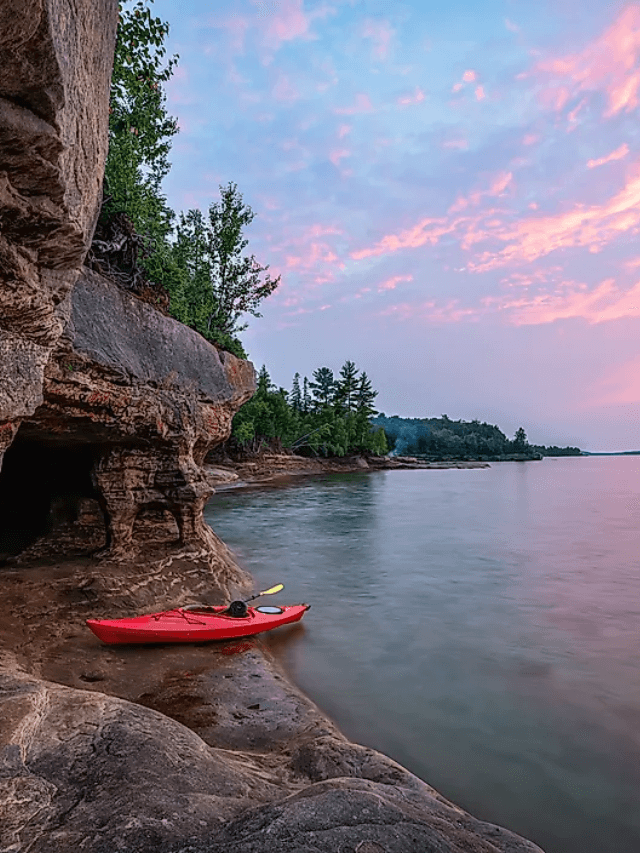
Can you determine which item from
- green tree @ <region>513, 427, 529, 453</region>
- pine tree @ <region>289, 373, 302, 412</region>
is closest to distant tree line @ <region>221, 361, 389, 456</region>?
pine tree @ <region>289, 373, 302, 412</region>

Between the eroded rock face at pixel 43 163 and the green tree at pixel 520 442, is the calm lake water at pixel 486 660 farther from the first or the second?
the green tree at pixel 520 442

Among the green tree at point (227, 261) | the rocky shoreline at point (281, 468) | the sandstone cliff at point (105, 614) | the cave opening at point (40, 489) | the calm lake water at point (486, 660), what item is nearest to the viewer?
the sandstone cliff at point (105, 614)

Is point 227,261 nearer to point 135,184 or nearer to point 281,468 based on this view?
point 135,184

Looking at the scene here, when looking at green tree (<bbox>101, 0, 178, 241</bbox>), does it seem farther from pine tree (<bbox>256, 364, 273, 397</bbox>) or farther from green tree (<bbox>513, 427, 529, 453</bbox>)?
green tree (<bbox>513, 427, 529, 453</bbox>)

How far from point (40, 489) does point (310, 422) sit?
185ft

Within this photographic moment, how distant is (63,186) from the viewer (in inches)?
143

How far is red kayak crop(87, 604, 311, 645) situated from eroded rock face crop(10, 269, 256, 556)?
2.37 meters

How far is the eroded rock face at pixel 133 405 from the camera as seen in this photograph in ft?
A: 25.7

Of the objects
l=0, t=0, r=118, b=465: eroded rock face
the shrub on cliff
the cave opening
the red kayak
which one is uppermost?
the shrub on cliff

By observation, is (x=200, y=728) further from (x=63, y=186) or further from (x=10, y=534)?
(x=10, y=534)

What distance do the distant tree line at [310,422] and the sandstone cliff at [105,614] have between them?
2581 centimetres

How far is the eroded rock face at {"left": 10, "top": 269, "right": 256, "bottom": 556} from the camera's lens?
7.83m

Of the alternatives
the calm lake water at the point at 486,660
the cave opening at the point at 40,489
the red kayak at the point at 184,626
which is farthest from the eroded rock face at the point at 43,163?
the calm lake water at the point at 486,660

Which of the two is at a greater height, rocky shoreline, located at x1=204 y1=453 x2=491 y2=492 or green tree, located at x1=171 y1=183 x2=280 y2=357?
green tree, located at x1=171 y1=183 x2=280 y2=357
